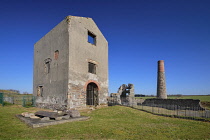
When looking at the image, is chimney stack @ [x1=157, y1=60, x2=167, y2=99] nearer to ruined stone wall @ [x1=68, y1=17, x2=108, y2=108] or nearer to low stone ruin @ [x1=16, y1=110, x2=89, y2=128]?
ruined stone wall @ [x1=68, y1=17, x2=108, y2=108]

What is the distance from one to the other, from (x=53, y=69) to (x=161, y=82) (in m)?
19.4

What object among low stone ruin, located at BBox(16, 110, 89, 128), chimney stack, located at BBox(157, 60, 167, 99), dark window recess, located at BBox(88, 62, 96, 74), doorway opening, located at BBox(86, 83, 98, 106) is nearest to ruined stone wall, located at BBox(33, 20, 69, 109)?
dark window recess, located at BBox(88, 62, 96, 74)

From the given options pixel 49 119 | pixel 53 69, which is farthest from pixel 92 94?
pixel 49 119

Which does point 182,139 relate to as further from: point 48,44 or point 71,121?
point 48,44

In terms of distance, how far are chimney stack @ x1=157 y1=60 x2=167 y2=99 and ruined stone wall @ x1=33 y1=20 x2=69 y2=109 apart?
19152mm

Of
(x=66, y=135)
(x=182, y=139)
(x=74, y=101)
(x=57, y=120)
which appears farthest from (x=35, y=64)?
(x=182, y=139)

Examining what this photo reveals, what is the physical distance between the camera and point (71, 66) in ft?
38.8

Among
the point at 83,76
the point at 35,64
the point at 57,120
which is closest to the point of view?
the point at 57,120

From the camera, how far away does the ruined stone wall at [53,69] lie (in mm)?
12070

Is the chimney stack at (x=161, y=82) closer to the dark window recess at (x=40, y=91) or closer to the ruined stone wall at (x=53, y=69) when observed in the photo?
the ruined stone wall at (x=53, y=69)

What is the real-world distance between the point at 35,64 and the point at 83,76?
7906 millimetres

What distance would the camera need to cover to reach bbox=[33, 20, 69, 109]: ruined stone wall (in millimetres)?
12070

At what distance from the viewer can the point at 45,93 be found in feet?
47.1

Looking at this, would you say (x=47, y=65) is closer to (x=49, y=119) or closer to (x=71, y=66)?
(x=71, y=66)
